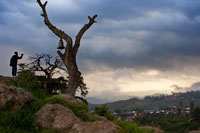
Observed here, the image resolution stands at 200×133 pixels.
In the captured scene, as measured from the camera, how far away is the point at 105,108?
23.0 m

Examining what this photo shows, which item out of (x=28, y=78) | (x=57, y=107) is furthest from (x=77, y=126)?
(x=28, y=78)

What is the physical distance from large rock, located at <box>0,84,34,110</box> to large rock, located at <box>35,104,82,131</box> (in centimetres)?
106

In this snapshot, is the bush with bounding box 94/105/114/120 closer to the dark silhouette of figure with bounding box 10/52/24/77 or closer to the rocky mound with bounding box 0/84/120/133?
the rocky mound with bounding box 0/84/120/133

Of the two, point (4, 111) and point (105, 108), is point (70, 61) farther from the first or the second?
point (4, 111)

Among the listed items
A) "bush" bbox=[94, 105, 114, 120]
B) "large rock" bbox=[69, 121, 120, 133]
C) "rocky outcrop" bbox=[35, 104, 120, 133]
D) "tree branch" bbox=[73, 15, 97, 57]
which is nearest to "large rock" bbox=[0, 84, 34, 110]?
"rocky outcrop" bbox=[35, 104, 120, 133]

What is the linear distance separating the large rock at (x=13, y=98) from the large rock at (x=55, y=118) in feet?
3.47

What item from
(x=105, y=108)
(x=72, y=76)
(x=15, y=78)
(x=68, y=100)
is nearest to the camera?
(x=68, y=100)

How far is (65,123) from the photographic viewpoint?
1245 centimetres

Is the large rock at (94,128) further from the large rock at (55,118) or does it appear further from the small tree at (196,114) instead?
the small tree at (196,114)

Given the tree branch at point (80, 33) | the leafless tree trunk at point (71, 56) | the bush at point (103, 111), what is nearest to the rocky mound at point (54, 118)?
the bush at point (103, 111)

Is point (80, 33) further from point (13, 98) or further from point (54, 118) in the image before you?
point (54, 118)

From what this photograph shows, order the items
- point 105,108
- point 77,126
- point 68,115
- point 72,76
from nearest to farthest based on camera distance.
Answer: point 77,126
point 68,115
point 105,108
point 72,76

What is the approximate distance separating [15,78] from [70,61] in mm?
6385

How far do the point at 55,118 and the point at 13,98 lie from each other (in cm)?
254
